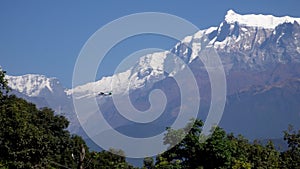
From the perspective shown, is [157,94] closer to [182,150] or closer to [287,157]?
[182,150]

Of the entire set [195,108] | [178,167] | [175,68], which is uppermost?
[175,68]

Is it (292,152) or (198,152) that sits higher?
(292,152)

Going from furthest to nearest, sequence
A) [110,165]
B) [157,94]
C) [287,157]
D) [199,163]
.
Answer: [110,165] → [287,157] → [199,163] → [157,94]

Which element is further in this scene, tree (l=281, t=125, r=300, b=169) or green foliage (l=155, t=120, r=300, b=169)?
tree (l=281, t=125, r=300, b=169)

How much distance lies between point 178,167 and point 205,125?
11.9ft

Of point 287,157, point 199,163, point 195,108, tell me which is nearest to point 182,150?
point 199,163

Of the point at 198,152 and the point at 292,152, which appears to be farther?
the point at 292,152

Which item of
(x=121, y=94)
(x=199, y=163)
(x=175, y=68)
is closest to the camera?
(x=121, y=94)

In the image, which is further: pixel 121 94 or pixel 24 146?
pixel 24 146

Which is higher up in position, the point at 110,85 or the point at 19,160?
the point at 110,85

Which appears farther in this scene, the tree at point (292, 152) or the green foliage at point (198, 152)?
the tree at point (292, 152)

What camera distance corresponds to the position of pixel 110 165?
64500mm

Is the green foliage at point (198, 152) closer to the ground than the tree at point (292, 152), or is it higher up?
closer to the ground

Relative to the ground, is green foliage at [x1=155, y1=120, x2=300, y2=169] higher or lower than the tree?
lower
